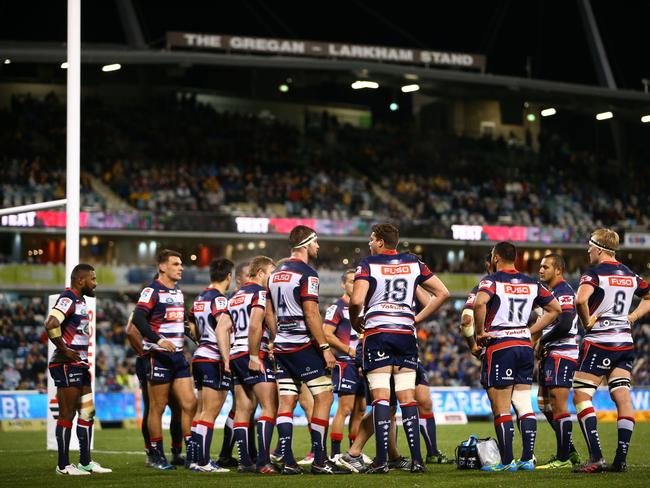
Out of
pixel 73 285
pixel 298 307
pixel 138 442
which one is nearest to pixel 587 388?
pixel 298 307

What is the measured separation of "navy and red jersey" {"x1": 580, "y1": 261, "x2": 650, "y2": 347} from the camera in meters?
12.1

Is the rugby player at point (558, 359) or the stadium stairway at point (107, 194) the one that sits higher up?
the stadium stairway at point (107, 194)

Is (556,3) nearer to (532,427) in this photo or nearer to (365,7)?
(365,7)

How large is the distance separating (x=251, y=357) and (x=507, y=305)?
2769mm

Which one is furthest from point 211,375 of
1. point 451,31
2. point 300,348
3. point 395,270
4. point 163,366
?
point 451,31

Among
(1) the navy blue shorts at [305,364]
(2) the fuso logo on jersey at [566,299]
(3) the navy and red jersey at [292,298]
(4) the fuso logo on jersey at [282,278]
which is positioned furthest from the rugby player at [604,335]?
(4) the fuso logo on jersey at [282,278]

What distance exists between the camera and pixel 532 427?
11.8 m

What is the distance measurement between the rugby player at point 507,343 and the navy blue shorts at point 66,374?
4.39m

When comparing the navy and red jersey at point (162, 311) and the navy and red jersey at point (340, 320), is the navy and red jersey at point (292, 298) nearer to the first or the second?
the navy and red jersey at point (162, 311)

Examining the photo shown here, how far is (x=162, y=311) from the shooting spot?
13258 millimetres

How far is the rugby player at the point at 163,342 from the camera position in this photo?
1317 cm

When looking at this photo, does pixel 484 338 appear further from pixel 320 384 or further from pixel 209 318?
pixel 209 318

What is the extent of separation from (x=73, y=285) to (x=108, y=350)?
23.2m

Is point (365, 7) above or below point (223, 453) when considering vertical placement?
above
